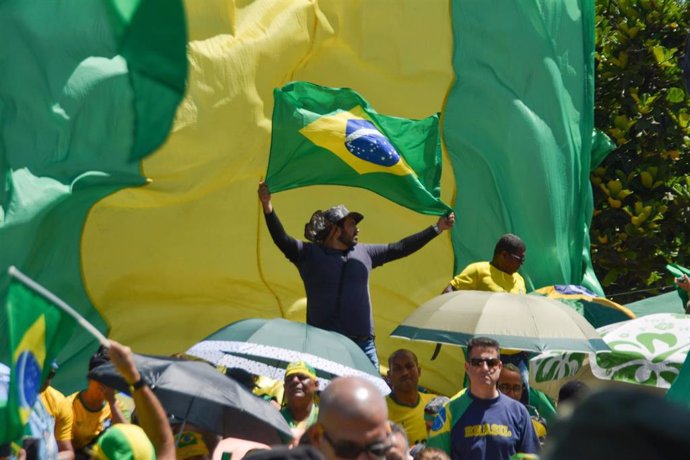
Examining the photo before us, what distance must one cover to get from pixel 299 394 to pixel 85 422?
4.94 ft

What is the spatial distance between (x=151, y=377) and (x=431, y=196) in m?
3.21

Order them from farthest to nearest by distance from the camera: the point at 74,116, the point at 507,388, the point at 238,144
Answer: the point at 238,144 < the point at 74,116 < the point at 507,388

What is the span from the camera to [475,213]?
8.99 m

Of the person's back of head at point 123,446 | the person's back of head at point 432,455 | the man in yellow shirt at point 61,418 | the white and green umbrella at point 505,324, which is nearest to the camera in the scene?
the person's back of head at point 123,446

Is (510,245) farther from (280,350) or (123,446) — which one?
(123,446)

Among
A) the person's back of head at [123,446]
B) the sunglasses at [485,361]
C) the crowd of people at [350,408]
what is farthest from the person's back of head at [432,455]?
the person's back of head at [123,446]

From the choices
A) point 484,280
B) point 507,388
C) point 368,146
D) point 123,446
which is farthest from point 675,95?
point 123,446

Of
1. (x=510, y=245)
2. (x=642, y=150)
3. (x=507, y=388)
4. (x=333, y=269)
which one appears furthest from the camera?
(x=642, y=150)

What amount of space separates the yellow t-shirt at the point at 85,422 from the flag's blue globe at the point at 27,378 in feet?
9.49

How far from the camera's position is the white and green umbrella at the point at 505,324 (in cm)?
593

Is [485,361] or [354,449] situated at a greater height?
[354,449]

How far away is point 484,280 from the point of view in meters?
7.24

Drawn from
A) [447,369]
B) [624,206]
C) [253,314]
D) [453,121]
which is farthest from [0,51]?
[624,206]

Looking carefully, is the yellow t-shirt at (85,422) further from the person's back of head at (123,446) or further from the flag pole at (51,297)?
the flag pole at (51,297)
